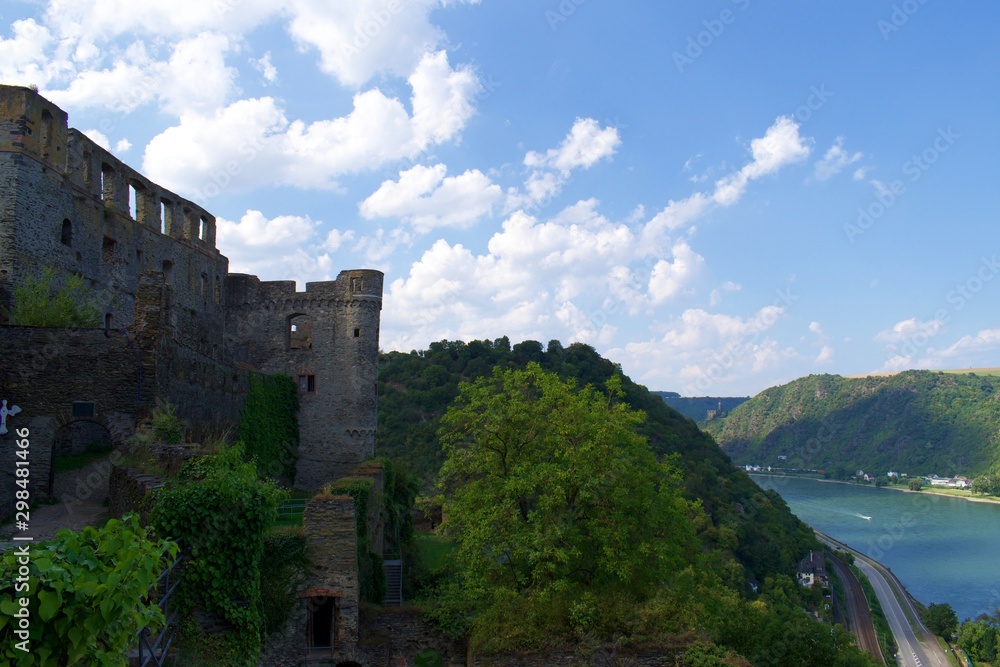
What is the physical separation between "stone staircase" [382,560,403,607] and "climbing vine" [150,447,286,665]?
9.30 meters

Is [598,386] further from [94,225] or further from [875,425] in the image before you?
[875,425]

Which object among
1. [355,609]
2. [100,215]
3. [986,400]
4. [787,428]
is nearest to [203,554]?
[355,609]

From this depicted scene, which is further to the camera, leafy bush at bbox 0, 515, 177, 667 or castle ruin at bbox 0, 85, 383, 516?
castle ruin at bbox 0, 85, 383, 516

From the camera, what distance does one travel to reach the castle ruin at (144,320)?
16.4 meters

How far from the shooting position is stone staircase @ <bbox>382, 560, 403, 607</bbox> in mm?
19219

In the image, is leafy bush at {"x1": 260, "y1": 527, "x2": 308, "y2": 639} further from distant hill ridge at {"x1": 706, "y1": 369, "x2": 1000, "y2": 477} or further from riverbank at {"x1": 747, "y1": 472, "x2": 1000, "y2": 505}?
distant hill ridge at {"x1": 706, "y1": 369, "x2": 1000, "y2": 477}

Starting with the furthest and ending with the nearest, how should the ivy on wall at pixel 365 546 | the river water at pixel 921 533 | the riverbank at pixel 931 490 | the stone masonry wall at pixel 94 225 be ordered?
the riverbank at pixel 931 490
the river water at pixel 921 533
the stone masonry wall at pixel 94 225
the ivy on wall at pixel 365 546

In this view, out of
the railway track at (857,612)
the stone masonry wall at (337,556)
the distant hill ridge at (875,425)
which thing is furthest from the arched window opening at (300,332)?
the distant hill ridge at (875,425)

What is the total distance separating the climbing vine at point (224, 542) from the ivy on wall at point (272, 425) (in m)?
14.2

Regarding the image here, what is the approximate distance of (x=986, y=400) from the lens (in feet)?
513

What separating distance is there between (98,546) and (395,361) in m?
63.3

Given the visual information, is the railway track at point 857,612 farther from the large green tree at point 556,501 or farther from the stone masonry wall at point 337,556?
the stone masonry wall at point 337,556

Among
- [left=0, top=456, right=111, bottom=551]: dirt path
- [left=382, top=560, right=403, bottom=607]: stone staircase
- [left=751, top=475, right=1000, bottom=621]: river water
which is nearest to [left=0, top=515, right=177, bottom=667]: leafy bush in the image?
[left=0, top=456, right=111, bottom=551]: dirt path

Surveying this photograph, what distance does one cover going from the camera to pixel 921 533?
106 m
